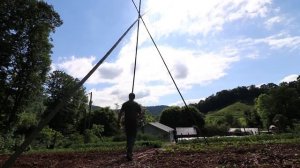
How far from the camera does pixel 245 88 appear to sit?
199 meters

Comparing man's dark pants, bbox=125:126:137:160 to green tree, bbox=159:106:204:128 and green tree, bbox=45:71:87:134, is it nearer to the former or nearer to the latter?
green tree, bbox=45:71:87:134

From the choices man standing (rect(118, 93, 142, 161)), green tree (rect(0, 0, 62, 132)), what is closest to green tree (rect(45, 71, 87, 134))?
green tree (rect(0, 0, 62, 132))

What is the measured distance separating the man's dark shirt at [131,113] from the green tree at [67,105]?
5931 centimetres

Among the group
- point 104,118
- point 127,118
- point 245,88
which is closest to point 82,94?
point 104,118

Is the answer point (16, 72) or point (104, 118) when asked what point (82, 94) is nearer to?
point (104, 118)

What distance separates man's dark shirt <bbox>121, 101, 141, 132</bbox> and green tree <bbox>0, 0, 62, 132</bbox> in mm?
23020

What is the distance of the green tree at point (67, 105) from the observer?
71312 mm

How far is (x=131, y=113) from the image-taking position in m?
12.7

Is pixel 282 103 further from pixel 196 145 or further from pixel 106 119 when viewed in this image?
pixel 196 145

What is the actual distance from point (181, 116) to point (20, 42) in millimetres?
86201

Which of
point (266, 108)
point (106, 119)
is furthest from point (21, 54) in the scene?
point (266, 108)

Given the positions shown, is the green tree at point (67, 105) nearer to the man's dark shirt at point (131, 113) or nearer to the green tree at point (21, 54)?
the green tree at point (21, 54)

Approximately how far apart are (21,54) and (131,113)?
974 inches

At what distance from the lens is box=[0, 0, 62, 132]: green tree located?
33500 mm
